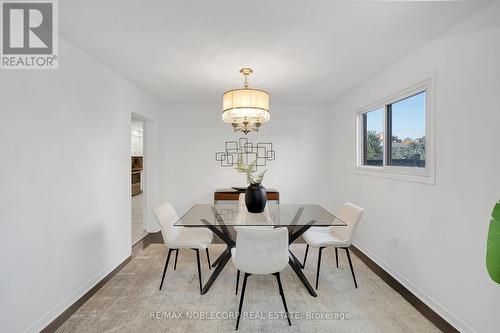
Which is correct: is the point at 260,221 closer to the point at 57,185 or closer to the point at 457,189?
the point at 457,189

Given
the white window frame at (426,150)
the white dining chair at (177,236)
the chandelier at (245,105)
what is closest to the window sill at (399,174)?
the white window frame at (426,150)

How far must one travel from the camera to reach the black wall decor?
5.20 metres

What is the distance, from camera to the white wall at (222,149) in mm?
5164

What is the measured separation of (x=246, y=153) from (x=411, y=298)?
11.5ft

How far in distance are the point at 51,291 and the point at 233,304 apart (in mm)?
1515

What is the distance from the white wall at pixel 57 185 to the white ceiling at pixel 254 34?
1.22 ft

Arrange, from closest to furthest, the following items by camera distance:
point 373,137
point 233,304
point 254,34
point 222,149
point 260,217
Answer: point 254,34, point 233,304, point 260,217, point 373,137, point 222,149

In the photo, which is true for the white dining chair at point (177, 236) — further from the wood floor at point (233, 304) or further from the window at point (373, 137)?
the window at point (373, 137)

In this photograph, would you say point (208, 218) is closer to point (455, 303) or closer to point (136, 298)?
point (136, 298)

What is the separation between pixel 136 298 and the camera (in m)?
2.49

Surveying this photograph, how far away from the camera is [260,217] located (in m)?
2.77

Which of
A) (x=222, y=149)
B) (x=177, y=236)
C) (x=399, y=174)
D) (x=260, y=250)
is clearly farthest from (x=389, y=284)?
(x=222, y=149)

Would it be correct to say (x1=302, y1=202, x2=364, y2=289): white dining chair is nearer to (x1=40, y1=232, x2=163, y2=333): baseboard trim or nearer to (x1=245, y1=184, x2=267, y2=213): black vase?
(x1=245, y1=184, x2=267, y2=213): black vase

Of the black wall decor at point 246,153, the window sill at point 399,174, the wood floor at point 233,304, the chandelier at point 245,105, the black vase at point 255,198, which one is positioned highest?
the chandelier at point 245,105
